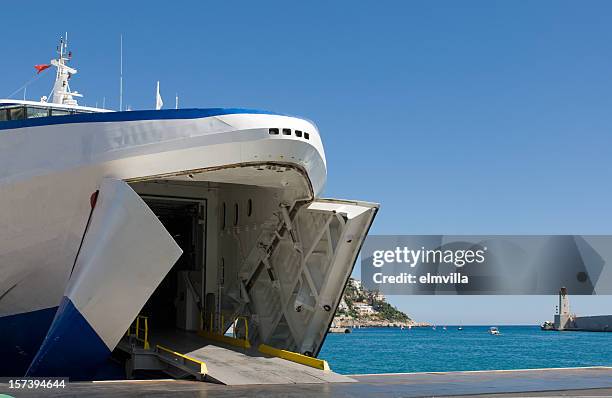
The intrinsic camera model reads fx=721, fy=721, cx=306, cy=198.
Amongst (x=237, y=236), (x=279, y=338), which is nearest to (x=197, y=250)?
(x=237, y=236)

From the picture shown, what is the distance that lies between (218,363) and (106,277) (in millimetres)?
2848

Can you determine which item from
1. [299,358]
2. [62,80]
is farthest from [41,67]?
[299,358]

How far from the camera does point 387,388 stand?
36.3 feet

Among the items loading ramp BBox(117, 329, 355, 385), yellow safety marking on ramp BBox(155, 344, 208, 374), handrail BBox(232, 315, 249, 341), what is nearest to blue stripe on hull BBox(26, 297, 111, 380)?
yellow safety marking on ramp BBox(155, 344, 208, 374)

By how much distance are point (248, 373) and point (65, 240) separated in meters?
3.98

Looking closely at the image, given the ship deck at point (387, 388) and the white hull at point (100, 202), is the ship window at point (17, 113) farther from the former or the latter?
the ship deck at point (387, 388)

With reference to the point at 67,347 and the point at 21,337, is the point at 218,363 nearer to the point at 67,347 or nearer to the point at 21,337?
the point at 67,347

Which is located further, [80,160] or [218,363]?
[218,363]

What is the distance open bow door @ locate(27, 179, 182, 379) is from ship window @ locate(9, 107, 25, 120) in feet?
10.6

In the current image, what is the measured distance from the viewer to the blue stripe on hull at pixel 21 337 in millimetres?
13367

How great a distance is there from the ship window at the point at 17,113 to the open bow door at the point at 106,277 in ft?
10.6

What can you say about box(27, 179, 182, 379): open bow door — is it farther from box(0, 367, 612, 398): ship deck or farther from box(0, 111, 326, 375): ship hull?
box(0, 367, 612, 398): ship deck

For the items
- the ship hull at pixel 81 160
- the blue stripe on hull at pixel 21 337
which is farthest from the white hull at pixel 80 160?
the blue stripe on hull at pixel 21 337

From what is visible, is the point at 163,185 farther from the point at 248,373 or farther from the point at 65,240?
the point at 248,373
